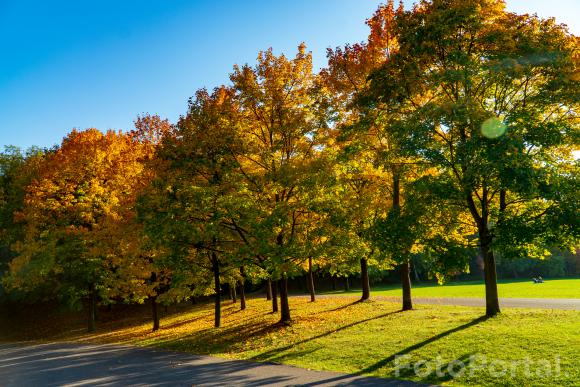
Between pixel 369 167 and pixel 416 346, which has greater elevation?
pixel 369 167

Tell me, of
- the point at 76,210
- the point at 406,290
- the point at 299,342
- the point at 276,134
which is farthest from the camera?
the point at 76,210

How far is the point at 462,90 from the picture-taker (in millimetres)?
14898

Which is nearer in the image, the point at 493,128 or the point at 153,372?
the point at 493,128

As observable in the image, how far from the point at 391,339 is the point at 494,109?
8.53m

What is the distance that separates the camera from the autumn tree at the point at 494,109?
11297mm

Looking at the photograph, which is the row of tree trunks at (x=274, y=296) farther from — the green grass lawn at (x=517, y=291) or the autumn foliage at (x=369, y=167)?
the green grass lawn at (x=517, y=291)

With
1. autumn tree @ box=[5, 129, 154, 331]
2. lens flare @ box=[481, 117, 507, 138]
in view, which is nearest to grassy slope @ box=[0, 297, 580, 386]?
lens flare @ box=[481, 117, 507, 138]

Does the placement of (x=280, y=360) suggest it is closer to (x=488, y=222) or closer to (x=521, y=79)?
(x=488, y=222)

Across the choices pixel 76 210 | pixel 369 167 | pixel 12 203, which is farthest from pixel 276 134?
pixel 12 203

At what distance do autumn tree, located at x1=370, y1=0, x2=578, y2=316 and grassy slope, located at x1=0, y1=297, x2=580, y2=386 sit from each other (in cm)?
246

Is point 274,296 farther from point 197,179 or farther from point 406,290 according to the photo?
point 197,179

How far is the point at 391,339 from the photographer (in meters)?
13.6

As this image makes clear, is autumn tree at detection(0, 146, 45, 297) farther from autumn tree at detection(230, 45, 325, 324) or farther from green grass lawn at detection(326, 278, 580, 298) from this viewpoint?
green grass lawn at detection(326, 278, 580, 298)

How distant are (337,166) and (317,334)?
6763 mm
